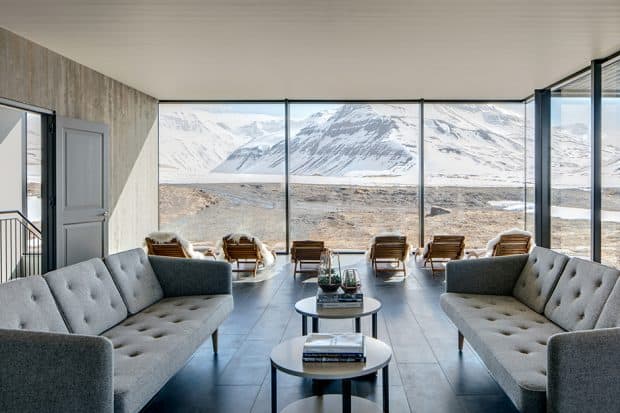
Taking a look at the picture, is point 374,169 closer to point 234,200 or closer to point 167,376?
point 234,200

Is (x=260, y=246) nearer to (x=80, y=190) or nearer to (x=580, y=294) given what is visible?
(x=80, y=190)

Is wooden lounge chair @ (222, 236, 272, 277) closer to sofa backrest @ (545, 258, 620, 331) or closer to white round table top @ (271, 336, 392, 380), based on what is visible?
white round table top @ (271, 336, 392, 380)

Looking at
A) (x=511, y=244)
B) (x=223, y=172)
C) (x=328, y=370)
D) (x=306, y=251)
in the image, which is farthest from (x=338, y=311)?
(x=223, y=172)

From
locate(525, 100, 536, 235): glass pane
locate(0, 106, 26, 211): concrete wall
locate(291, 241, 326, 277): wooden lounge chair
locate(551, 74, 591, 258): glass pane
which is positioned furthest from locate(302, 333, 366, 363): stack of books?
locate(0, 106, 26, 211): concrete wall

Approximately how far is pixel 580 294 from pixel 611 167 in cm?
366

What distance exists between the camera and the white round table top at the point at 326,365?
2.24 metres

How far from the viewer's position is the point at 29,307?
2496 mm

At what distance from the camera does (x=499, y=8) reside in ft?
14.1

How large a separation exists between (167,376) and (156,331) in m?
0.50

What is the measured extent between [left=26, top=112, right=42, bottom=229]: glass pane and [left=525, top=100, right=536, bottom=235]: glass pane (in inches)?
360

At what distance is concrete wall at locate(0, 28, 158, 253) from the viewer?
5.13 meters

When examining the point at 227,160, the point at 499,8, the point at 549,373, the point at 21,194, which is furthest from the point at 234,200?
the point at 549,373

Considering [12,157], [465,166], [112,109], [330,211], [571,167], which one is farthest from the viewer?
[330,211]

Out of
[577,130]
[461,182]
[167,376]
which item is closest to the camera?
[167,376]
